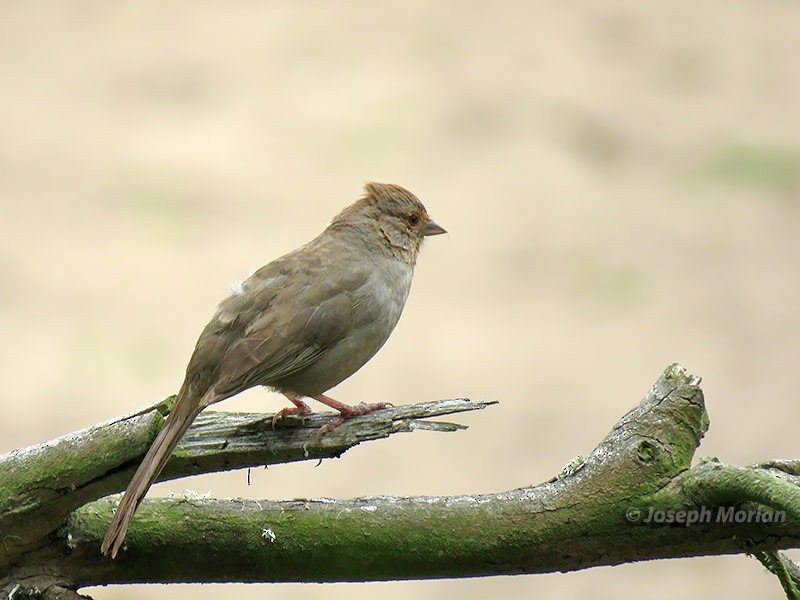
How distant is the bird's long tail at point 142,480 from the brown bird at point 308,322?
11.1 inches

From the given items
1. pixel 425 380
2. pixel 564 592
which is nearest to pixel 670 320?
pixel 425 380

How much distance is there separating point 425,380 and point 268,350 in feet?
14.4

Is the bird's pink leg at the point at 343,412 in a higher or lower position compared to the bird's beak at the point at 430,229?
lower

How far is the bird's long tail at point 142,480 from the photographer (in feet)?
11.6

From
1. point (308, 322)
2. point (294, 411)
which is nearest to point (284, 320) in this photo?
point (308, 322)

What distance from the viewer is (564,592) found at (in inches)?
305

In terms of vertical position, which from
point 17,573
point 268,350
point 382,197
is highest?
point 382,197

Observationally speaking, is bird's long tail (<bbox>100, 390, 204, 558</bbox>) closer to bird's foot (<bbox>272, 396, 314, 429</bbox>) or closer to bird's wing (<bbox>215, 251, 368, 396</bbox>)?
bird's foot (<bbox>272, 396, 314, 429</bbox>)

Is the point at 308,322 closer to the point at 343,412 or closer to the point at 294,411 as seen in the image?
the point at 294,411

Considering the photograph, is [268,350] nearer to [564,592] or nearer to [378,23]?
[564,592]

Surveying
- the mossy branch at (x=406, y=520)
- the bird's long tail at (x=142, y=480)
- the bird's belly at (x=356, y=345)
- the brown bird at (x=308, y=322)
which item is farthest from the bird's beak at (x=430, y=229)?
the bird's long tail at (x=142, y=480)

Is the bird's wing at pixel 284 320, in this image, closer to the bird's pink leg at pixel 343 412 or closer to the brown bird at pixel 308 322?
the brown bird at pixel 308 322

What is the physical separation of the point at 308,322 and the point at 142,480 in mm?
1271

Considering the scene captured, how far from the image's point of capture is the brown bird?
4.41 metres
